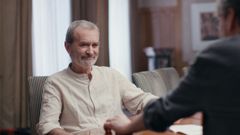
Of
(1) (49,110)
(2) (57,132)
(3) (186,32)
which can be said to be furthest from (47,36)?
(2) (57,132)

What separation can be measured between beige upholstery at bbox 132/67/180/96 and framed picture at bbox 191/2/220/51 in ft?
6.26

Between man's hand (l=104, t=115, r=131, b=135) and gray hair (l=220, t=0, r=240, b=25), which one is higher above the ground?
gray hair (l=220, t=0, r=240, b=25)

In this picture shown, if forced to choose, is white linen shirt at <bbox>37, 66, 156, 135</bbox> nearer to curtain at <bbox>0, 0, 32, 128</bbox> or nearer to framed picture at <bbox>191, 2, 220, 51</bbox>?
curtain at <bbox>0, 0, 32, 128</bbox>

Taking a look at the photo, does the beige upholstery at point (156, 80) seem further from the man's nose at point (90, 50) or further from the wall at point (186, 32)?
the wall at point (186, 32)

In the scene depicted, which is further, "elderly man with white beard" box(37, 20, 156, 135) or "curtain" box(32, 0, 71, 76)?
"curtain" box(32, 0, 71, 76)

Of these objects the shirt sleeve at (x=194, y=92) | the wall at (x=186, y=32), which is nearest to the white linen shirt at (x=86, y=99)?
the shirt sleeve at (x=194, y=92)

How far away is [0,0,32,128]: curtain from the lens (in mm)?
3654

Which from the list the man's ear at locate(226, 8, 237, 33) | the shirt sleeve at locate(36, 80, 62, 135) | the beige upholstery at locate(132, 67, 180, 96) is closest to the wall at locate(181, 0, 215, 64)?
the beige upholstery at locate(132, 67, 180, 96)

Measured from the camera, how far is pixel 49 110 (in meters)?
→ 1.80

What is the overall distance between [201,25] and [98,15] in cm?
130

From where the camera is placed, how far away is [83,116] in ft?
6.27

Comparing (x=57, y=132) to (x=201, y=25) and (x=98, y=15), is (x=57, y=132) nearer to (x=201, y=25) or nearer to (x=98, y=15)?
(x=98, y=15)

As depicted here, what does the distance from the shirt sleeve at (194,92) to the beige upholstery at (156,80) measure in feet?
4.46

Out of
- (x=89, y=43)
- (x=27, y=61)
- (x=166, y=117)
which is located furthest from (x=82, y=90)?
(x=27, y=61)
